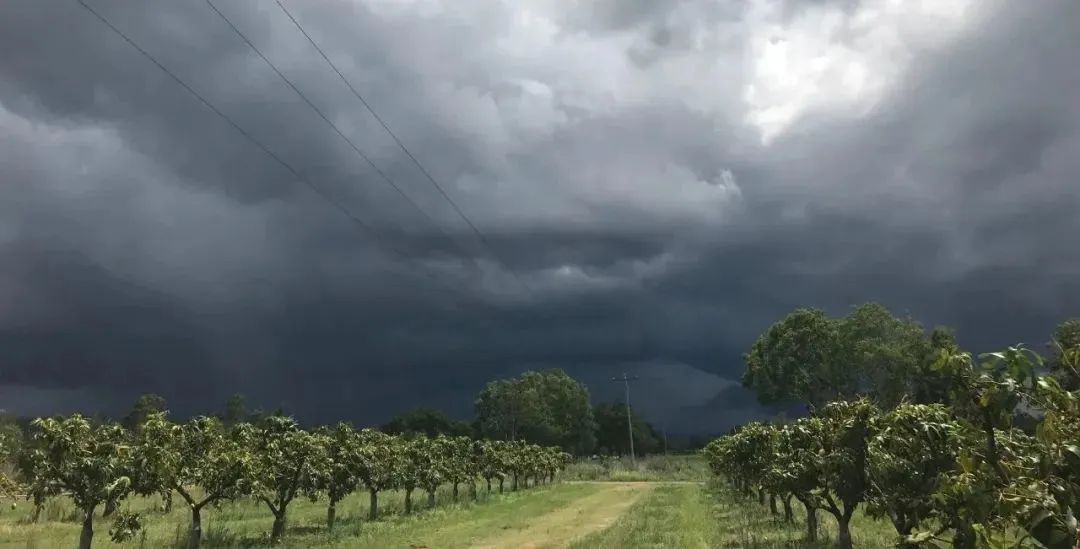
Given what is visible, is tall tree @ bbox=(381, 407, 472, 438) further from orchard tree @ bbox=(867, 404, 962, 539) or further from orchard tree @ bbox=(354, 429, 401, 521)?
orchard tree @ bbox=(867, 404, 962, 539)

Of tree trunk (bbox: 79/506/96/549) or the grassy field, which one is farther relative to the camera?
the grassy field

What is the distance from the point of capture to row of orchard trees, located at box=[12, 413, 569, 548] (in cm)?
1908

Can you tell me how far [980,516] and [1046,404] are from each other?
105 cm

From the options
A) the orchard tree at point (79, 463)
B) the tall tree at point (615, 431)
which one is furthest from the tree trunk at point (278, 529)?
the tall tree at point (615, 431)

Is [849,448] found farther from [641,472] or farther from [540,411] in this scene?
[540,411]

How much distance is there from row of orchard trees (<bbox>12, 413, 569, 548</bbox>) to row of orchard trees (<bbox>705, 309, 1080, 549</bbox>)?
64.0 ft

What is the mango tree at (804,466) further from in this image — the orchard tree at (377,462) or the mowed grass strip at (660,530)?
the orchard tree at (377,462)

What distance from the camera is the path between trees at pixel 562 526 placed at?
88.3ft

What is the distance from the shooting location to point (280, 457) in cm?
2992

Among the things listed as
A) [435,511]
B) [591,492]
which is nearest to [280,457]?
[435,511]

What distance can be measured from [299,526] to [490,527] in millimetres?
10103

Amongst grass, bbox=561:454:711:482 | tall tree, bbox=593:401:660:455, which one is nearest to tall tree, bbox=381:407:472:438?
tall tree, bbox=593:401:660:455

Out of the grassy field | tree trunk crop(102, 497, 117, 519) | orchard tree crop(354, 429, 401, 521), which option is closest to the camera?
tree trunk crop(102, 497, 117, 519)

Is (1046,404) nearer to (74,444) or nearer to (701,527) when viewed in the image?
(74,444)
